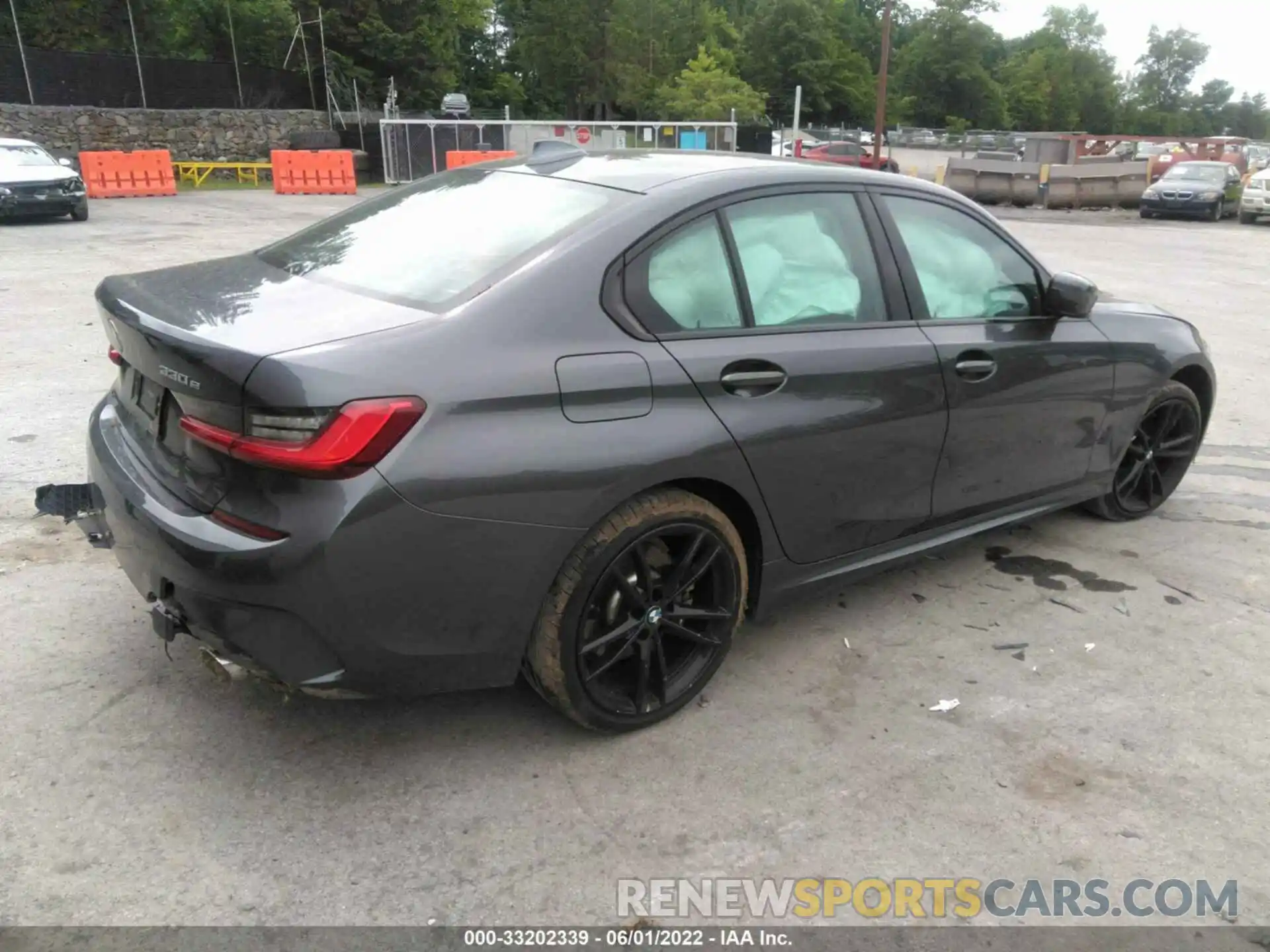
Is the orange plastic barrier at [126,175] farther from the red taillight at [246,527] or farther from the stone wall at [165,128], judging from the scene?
the red taillight at [246,527]

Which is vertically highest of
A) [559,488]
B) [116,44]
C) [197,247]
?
[116,44]

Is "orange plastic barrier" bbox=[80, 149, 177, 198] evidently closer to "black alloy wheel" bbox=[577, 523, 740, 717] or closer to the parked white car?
"black alloy wheel" bbox=[577, 523, 740, 717]

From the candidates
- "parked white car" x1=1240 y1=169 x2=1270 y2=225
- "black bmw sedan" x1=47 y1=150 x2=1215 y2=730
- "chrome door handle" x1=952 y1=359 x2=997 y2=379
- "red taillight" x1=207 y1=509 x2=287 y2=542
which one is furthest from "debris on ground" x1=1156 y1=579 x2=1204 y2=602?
"parked white car" x1=1240 y1=169 x2=1270 y2=225

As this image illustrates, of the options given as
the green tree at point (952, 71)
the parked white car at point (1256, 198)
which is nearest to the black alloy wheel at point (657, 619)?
the parked white car at point (1256, 198)

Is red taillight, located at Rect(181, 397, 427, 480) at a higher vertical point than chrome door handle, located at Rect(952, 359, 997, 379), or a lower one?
higher

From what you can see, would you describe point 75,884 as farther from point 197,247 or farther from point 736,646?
point 197,247

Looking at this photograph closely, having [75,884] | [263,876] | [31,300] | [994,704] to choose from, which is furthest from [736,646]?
[31,300]

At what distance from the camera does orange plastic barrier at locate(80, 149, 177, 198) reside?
2269cm

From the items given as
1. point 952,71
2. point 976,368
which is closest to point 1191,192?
point 976,368

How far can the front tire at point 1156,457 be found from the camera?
4.79m

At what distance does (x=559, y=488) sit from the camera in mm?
2633

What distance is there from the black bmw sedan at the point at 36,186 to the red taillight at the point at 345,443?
1691cm

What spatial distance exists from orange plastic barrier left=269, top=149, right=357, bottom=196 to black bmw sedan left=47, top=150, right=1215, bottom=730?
2469 cm

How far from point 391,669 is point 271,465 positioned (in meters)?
0.60
